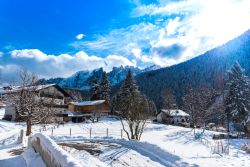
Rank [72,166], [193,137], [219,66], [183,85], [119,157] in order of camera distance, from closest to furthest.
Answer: [72,166] → [119,157] → [193,137] → [183,85] → [219,66]

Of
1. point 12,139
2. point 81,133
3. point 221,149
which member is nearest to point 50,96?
point 81,133

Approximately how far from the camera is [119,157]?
1836 cm

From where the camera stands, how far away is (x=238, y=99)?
2330 inches

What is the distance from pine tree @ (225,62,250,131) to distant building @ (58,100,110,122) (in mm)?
33435

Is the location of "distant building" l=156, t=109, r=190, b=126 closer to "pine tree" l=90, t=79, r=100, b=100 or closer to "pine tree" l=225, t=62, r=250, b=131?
"pine tree" l=90, t=79, r=100, b=100

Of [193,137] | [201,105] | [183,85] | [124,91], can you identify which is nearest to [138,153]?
[193,137]

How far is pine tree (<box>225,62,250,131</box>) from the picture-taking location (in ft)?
194

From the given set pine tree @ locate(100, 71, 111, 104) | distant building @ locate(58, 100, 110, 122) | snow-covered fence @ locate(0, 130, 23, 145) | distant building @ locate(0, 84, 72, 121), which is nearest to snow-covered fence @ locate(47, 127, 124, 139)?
snow-covered fence @ locate(0, 130, 23, 145)

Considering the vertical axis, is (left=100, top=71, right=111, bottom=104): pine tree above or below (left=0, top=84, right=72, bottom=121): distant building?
above

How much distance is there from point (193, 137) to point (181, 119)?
42.6 m

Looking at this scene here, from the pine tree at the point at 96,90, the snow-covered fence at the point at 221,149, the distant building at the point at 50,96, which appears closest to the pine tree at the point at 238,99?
the snow-covered fence at the point at 221,149

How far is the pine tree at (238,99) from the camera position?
59000mm

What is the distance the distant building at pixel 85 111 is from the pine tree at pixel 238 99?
1316 inches

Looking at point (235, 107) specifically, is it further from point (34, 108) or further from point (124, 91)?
point (34, 108)
